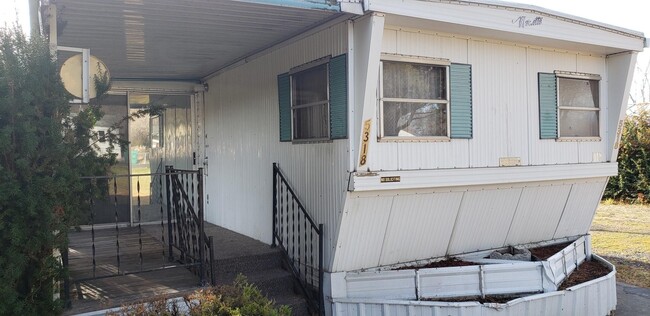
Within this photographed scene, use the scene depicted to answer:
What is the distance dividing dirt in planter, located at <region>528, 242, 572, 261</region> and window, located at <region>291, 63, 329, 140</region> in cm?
326

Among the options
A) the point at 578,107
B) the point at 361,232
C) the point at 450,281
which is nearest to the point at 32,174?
the point at 361,232

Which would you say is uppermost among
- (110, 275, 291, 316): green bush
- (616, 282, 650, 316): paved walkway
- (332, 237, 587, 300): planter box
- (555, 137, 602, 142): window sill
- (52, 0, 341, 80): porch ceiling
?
(52, 0, 341, 80): porch ceiling

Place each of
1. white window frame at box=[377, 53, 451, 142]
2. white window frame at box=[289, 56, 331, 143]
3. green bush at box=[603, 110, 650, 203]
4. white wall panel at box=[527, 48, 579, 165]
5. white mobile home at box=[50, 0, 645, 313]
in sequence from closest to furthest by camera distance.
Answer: white mobile home at box=[50, 0, 645, 313] → white window frame at box=[377, 53, 451, 142] → white window frame at box=[289, 56, 331, 143] → white wall panel at box=[527, 48, 579, 165] → green bush at box=[603, 110, 650, 203]

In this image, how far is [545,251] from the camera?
7121 millimetres

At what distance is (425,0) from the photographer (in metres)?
5.16

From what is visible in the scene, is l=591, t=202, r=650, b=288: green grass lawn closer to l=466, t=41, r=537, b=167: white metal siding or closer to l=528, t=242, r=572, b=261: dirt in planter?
l=528, t=242, r=572, b=261: dirt in planter

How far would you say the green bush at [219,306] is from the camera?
3.71 m

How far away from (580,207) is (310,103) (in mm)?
4345

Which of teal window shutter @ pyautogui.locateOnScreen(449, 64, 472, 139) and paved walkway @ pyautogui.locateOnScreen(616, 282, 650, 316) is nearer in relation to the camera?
teal window shutter @ pyautogui.locateOnScreen(449, 64, 472, 139)

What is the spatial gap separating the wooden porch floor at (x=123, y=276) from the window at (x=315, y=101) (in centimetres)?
198

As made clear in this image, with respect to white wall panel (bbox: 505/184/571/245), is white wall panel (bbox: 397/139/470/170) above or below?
above

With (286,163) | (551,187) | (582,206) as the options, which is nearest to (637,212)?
(582,206)

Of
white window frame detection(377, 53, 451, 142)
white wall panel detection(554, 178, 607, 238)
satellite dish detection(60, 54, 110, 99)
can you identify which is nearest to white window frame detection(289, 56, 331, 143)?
white window frame detection(377, 53, 451, 142)

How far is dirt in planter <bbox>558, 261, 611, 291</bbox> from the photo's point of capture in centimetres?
630
